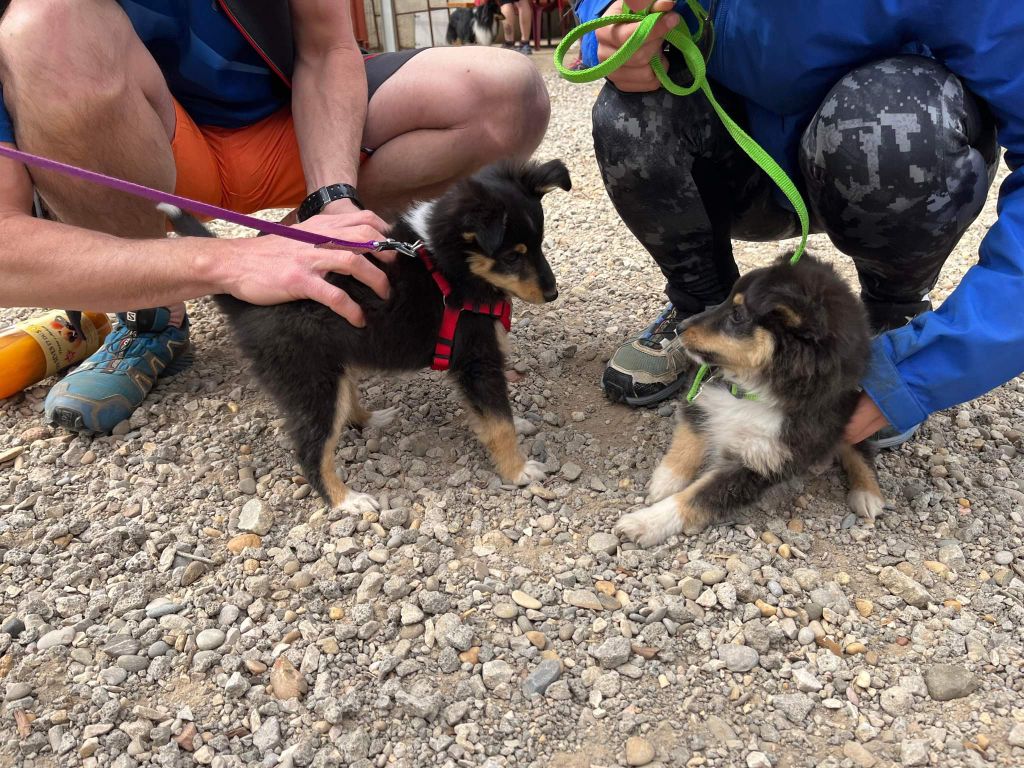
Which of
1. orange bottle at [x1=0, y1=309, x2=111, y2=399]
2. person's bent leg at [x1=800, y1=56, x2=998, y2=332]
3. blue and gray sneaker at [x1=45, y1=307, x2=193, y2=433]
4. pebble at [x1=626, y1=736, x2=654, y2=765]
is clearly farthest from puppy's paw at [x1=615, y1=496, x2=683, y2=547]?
orange bottle at [x1=0, y1=309, x2=111, y2=399]

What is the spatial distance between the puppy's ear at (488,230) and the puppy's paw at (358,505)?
90cm

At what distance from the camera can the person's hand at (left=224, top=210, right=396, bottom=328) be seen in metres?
2.20

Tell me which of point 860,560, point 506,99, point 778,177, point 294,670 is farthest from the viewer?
point 506,99

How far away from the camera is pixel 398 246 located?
7.69 ft

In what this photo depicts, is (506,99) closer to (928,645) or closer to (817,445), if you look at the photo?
(817,445)

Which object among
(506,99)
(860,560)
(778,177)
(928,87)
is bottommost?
(860,560)

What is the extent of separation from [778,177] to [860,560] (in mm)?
1141

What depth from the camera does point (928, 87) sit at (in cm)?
203

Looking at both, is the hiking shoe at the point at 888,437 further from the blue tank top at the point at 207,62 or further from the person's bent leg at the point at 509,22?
the person's bent leg at the point at 509,22

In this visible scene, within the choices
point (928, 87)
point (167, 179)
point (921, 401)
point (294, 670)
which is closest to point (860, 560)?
point (921, 401)

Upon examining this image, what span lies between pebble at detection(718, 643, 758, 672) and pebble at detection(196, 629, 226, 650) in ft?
4.26

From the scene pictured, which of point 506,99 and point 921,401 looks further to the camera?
point 506,99

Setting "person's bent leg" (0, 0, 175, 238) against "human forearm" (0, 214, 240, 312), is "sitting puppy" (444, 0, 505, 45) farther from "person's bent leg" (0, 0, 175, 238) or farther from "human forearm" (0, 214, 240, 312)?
"human forearm" (0, 214, 240, 312)

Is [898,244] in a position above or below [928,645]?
above
